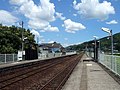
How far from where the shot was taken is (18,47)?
7250 cm

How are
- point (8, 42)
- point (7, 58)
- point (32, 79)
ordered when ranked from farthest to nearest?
point (8, 42) → point (7, 58) → point (32, 79)

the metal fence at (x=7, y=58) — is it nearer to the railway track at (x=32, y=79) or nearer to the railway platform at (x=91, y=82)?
the railway track at (x=32, y=79)

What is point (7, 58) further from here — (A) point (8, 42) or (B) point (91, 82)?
(B) point (91, 82)

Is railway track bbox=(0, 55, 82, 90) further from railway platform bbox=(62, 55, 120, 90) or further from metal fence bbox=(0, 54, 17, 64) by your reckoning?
metal fence bbox=(0, 54, 17, 64)

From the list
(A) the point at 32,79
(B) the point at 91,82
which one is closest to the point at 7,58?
(A) the point at 32,79

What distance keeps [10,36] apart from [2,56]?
22.0 metres

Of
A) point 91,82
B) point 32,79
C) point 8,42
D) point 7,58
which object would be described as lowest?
point 32,79

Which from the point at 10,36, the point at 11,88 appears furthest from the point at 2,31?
the point at 11,88

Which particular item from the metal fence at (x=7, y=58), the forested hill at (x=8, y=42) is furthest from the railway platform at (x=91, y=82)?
the forested hill at (x=8, y=42)

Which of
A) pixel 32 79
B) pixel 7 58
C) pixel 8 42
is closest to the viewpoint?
pixel 32 79

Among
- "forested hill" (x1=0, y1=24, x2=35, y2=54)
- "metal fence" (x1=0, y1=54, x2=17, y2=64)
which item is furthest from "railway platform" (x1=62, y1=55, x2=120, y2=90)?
"forested hill" (x1=0, y1=24, x2=35, y2=54)

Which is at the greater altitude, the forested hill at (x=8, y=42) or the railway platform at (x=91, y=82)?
the forested hill at (x=8, y=42)

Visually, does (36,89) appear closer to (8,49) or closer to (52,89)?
(52,89)

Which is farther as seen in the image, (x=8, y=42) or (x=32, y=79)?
(x=8, y=42)
